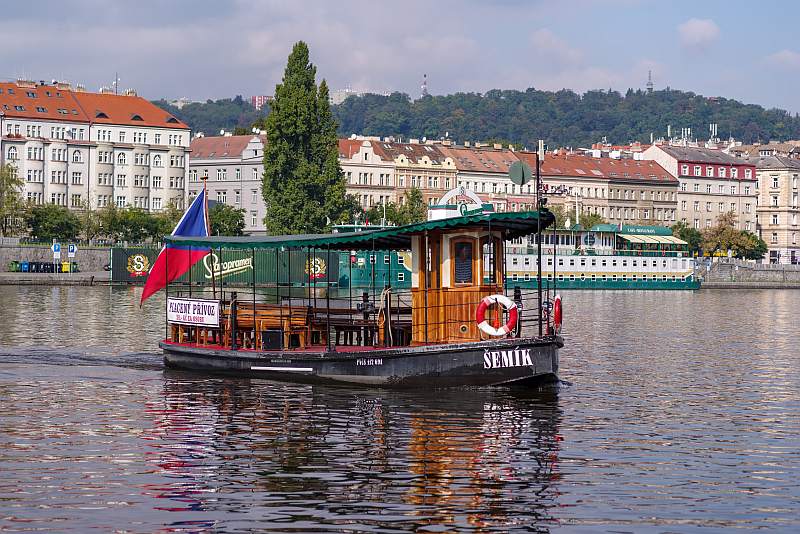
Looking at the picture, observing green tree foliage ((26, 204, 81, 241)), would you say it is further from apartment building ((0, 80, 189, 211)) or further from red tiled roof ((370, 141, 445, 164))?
red tiled roof ((370, 141, 445, 164))

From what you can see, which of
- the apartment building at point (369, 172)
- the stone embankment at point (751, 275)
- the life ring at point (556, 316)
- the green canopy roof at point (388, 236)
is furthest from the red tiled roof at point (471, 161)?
Answer: the life ring at point (556, 316)

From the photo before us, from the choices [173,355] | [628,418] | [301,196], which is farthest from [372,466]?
[301,196]

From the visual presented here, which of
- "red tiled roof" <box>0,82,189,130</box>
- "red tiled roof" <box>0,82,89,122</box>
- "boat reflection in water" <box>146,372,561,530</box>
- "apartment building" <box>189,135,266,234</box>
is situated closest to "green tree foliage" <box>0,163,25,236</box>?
"red tiled roof" <box>0,82,89,122</box>

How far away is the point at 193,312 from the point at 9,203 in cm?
10105

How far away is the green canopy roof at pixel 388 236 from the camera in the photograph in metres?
35.2

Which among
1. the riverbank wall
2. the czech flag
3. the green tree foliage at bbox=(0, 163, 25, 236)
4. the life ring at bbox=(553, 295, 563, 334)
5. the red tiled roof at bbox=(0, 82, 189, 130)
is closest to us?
the life ring at bbox=(553, 295, 563, 334)

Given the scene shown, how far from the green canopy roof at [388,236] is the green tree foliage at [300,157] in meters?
72.8

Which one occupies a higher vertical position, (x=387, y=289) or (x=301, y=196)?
(x=301, y=196)

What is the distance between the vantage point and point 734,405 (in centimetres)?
3750

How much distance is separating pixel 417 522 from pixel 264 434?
8.84m

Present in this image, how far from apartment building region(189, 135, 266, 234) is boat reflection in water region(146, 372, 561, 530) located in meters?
141

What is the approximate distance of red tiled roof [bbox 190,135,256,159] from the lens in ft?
600

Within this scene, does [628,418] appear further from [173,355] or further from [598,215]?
[598,215]

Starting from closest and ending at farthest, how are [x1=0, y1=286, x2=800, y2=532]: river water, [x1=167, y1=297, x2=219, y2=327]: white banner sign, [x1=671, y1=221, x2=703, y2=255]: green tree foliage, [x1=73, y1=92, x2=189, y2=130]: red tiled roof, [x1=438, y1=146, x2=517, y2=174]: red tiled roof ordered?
[x1=0, y1=286, x2=800, y2=532]: river water
[x1=167, y1=297, x2=219, y2=327]: white banner sign
[x1=73, y1=92, x2=189, y2=130]: red tiled roof
[x1=438, y1=146, x2=517, y2=174]: red tiled roof
[x1=671, y1=221, x2=703, y2=255]: green tree foliage
